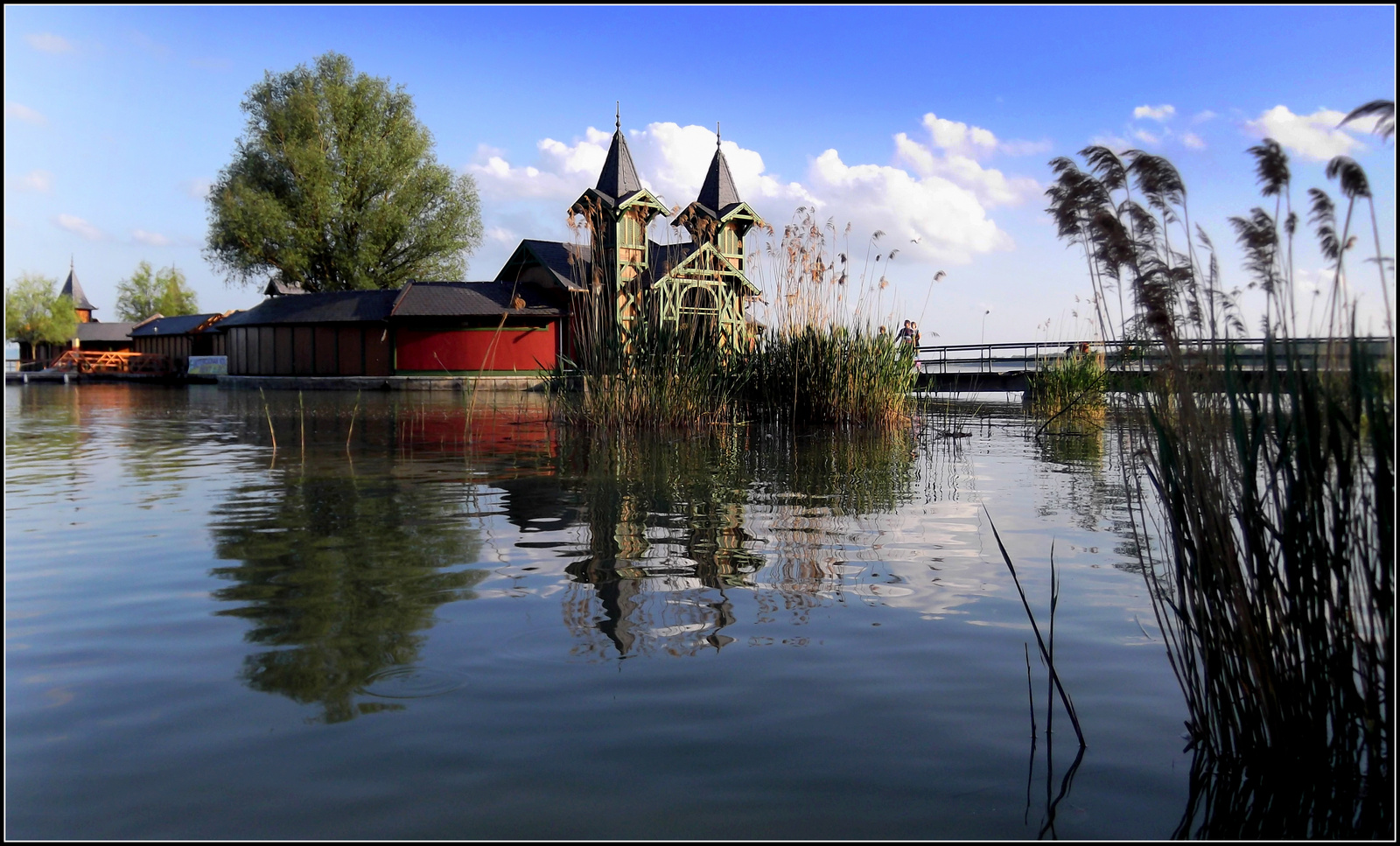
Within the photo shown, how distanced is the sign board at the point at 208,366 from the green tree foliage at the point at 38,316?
83.0 ft

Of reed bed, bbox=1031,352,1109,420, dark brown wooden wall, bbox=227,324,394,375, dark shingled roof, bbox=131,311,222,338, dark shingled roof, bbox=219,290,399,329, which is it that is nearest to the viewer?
reed bed, bbox=1031,352,1109,420

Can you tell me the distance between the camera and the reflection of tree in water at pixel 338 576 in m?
3.40

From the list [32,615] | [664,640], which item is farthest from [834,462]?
[32,615]

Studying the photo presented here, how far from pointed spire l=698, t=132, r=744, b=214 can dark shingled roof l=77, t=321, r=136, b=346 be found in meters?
57.2

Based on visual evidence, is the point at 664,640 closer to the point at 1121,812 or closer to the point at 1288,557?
the point at 1121,812

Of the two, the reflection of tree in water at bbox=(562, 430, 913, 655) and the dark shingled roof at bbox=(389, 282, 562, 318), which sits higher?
the dark shingled roof at bbox=(389, 282, 562, 318)

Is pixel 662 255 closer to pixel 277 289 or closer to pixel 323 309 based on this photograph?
pixel 323 309

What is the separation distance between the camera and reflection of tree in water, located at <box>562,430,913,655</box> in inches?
160

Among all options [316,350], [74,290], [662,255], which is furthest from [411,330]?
[74,290]

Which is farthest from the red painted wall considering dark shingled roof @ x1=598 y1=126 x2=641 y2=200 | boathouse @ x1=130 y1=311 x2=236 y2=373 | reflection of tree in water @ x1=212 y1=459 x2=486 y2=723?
reflection of tree in water @ x1=212 y1=459 x2=486 y2=723

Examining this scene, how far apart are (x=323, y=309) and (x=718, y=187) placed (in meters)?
17.9

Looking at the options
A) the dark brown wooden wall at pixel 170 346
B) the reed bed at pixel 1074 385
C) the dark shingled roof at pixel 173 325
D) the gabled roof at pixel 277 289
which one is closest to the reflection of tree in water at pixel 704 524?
the reed bed at pixel 1074 385

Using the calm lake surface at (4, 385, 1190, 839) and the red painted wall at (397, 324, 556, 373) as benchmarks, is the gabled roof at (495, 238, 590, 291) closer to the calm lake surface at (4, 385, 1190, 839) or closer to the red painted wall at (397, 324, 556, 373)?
the red painted wall at (397, 324, 556, 373)

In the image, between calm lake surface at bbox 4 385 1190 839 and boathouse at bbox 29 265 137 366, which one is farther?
boathouse at bbox 29 265 137 366
